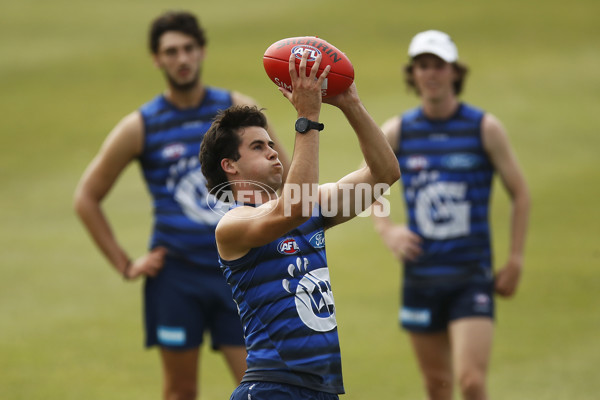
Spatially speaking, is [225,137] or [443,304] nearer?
[225,137]

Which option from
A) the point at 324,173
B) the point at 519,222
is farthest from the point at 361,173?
the point at 324,173

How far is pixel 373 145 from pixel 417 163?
276 centimetres

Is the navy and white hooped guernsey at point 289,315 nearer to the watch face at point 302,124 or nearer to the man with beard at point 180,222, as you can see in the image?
the watch face at point 302,124

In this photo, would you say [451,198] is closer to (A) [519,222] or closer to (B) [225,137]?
(A) [519,222]

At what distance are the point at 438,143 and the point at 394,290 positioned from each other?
15.4 ft

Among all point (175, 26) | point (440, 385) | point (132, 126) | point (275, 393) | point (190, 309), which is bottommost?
point (440, 385)

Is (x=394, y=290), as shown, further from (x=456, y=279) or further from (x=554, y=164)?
(x=554, y=164)

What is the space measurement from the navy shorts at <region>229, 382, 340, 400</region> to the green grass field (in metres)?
4.15

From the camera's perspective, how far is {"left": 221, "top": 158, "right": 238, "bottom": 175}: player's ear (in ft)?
14.3

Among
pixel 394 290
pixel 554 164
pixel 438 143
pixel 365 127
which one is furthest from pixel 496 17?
pixel 365 127

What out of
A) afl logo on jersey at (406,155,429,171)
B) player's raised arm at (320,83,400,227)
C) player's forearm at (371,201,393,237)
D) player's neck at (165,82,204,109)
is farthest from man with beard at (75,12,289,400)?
player's raised arm at (320,83,400,227)

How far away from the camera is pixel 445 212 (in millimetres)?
6918

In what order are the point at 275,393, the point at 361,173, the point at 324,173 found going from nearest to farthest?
the point at 275,393 < the point at 361,173 < the point at 324,173

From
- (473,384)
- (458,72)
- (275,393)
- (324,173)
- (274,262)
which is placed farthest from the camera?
(324,173)
